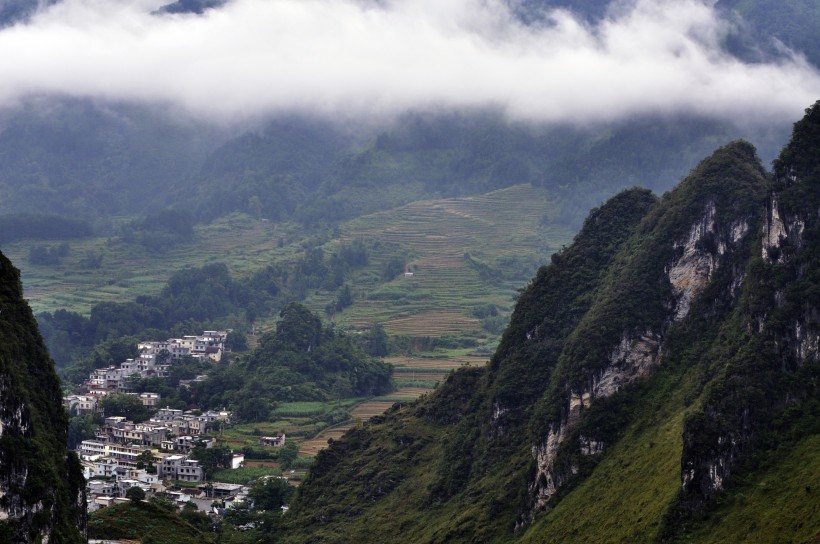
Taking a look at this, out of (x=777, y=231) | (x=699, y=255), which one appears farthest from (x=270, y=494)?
(x=777, y=231)

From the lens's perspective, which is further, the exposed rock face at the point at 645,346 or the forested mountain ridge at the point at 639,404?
the exposed rock face at the point at 645,346

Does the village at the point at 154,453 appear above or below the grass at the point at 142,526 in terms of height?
below

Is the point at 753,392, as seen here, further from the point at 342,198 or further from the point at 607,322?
the point at 342,198

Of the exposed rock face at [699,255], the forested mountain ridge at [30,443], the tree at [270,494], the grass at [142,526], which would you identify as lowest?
the tree at [270,494]

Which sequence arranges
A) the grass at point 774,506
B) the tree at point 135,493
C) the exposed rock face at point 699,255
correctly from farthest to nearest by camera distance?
1. the tree at point 135,493
2. the exposed rock face at point 699,255
3. the grass at point 774,506

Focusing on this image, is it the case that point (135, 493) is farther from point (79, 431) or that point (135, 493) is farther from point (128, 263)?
point (128, 263)

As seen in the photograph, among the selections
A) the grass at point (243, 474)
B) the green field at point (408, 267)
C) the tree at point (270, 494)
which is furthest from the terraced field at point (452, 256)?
the tree at point (270, 494)

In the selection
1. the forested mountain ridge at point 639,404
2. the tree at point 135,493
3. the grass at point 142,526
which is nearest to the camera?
the forested mountain ridge at point 639,404

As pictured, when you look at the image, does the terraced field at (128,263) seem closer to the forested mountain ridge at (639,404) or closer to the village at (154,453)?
the village at (154,453)
